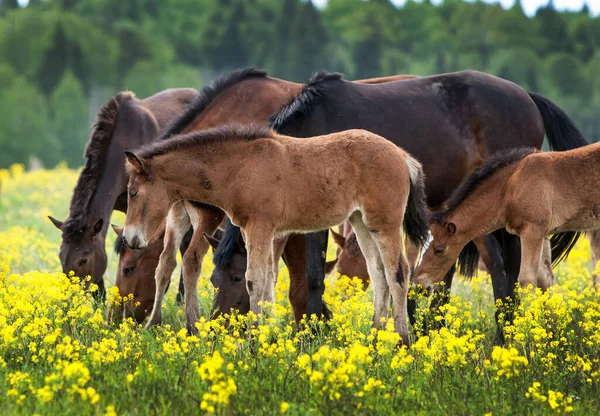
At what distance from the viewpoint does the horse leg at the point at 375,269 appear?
24.7 feet

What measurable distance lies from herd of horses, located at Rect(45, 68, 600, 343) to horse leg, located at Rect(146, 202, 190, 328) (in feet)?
0.05

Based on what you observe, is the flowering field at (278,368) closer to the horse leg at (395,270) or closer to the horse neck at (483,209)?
the horse leg at (395,270)

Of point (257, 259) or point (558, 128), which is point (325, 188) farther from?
point (558, 128)

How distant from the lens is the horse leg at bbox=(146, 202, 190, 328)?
8.46 m

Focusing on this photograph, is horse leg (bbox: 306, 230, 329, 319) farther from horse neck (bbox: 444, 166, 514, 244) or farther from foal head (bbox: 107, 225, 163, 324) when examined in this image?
foal head (bbox: 107, 225, 163, 324)

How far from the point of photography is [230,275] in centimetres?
790

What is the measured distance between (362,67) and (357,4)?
20864 mm

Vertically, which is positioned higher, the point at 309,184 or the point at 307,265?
the point at 309,184

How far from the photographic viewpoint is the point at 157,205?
275 inches

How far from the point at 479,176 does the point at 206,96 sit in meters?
2.79

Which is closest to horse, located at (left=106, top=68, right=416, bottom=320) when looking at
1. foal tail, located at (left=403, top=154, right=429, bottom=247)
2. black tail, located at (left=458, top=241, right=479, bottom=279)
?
foal tail, located at (left=403, top=154, right=429, bottom=247)

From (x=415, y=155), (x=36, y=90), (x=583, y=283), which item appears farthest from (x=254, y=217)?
(x=36, y=90)

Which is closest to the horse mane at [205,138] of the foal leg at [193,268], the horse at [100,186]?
the foal leg at [193,268]

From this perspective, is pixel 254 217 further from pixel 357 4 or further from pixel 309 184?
pixel 357 4
